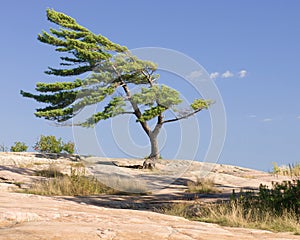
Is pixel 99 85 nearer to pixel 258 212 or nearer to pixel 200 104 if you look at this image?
→ pixel 200 104

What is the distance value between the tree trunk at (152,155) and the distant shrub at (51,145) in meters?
8.96

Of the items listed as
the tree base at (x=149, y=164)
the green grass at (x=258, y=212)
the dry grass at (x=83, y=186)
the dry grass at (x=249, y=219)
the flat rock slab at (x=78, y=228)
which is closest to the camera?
the flat rock slab at (x=78, y=228)

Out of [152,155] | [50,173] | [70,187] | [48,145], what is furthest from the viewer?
[48,145]

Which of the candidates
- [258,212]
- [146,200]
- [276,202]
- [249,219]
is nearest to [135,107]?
[146,200]

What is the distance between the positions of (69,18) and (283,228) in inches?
841

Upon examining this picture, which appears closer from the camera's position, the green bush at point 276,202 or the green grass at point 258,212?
the green grass at point 258,212

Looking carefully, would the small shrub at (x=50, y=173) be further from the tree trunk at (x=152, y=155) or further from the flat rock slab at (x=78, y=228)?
the flat rock slab at (x=78, y=228)

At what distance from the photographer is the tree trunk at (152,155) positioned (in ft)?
76.1

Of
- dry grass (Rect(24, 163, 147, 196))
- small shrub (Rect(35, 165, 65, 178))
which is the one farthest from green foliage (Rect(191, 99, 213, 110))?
dry grass (Rect(24, 163, 147, 196))

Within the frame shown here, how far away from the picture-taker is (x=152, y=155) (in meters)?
23.7

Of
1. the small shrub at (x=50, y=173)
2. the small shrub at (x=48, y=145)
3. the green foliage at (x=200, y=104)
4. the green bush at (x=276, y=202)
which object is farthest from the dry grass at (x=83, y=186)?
the small shrub at (x=48, y=145)

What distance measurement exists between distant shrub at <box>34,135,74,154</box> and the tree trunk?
8963 mm

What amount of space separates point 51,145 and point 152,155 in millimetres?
9443

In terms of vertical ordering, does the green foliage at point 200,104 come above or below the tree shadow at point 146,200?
above
